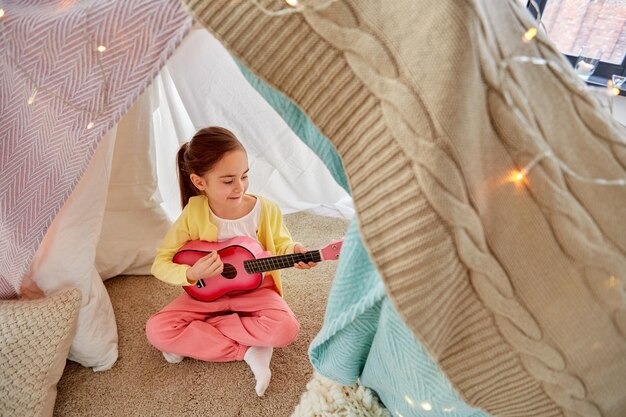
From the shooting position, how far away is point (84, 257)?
3.35 ft

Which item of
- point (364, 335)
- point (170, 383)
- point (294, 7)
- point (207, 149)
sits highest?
point (294, 7)

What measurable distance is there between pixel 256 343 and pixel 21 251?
62 centimetres

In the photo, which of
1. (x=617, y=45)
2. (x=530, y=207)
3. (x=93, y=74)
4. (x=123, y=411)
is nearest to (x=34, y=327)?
(x=123, y=411)

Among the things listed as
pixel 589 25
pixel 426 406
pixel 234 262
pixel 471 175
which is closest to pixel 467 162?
pixel 471 175

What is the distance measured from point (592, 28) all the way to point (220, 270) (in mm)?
1640

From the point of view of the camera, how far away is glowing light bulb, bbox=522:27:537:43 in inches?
20.9

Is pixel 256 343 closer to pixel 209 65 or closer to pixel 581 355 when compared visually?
pixel 581 355

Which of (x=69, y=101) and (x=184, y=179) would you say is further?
(x=184, y=179)

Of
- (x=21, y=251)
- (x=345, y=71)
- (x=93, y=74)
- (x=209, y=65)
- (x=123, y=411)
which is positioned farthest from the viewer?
(x=209, y=65)

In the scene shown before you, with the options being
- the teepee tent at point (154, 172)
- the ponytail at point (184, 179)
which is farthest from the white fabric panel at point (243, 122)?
the ponytail at point (184, 179)

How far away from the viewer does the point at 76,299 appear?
102 centimetres

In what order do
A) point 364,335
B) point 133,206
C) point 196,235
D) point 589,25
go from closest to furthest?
point 364,335 → point 196,235 → point 133,206 → point 589,25

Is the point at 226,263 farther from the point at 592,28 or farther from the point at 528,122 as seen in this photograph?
the point at 592,28

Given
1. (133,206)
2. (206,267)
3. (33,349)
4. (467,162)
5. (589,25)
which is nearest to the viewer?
(467,162)
